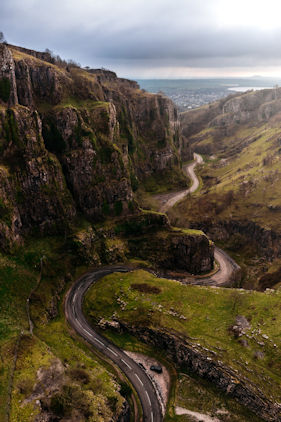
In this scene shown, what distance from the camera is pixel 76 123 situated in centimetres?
13238

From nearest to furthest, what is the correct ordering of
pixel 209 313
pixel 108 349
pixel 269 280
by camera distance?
pixel 108 349
pixel 209 313
pixel 269 280

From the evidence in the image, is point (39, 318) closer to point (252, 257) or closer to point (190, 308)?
point (190, 308)

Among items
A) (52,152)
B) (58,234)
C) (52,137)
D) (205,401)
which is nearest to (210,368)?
(205,401)

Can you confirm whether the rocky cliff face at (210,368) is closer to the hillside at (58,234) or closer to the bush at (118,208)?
the hillside at (58,234)

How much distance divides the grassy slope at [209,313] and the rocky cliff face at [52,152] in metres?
39.9

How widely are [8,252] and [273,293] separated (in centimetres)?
9904

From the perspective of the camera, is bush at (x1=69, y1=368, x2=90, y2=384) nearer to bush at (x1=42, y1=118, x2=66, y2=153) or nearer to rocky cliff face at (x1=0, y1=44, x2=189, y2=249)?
rocky cliff face at (x1=0, y1=44, x2=189, y2=249)

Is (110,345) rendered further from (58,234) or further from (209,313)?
(58,234)

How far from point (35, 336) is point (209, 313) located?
188 ft

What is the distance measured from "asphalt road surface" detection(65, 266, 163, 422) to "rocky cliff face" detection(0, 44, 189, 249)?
28.8 metres

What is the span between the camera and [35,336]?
8206 cm

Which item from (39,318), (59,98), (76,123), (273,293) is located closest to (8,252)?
(39,318)

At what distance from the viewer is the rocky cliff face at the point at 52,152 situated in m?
108

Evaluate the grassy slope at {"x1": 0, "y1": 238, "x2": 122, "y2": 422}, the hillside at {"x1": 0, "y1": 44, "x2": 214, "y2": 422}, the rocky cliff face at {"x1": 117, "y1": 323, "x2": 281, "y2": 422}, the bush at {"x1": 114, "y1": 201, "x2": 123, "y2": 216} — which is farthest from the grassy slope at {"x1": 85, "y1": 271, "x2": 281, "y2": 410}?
the bush at {"x1": 114, "y1": 201, "x2": 123, "y2": 216}
